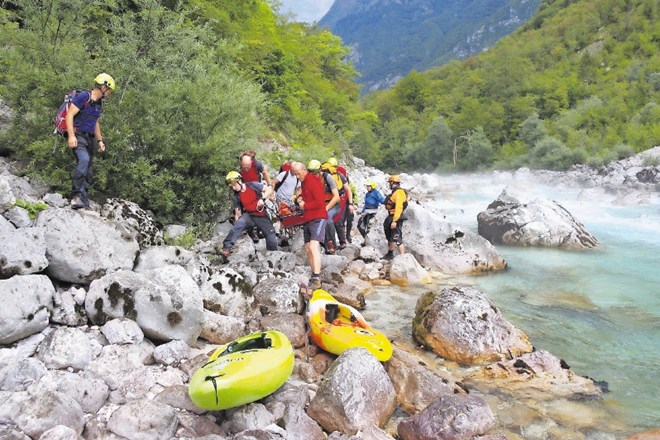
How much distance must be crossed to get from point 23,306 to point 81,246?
1.28 m

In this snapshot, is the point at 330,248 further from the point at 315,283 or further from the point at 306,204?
the point at 306,204

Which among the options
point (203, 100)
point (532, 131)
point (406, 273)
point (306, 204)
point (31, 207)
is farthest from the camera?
point (532, 131)

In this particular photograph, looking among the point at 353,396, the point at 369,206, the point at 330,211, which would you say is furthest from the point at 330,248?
the point at 353,396

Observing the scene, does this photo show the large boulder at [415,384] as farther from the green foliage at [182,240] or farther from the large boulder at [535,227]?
the large boulder at [535,227]

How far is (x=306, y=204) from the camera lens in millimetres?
7938

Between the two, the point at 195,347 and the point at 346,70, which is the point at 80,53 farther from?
the point at 346,70

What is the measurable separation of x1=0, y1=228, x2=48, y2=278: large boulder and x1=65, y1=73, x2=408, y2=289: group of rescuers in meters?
1.73

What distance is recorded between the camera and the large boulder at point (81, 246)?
5.41 meters

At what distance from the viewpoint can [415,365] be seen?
5.56 meters

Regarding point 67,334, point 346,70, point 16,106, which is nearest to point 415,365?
point 67,334

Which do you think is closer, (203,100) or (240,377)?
(240,377)

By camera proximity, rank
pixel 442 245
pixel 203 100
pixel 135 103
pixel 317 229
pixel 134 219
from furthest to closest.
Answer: pixel 442 245 → pixel 203 100 → pixel 135 103 → pixel 317 229 → pixel 134 219

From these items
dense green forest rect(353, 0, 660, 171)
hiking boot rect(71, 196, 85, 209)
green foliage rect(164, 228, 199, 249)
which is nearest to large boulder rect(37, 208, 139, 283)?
hiking boot rect(71, 196, 85, 209)

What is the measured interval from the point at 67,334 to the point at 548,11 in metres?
111
